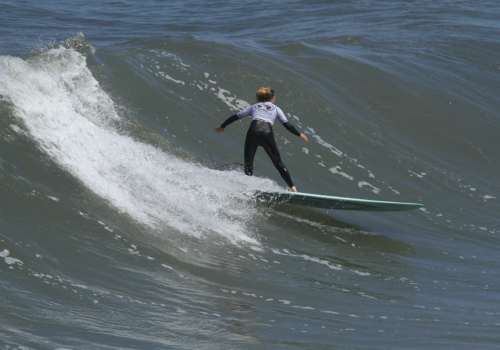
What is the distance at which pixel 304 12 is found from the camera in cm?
2056

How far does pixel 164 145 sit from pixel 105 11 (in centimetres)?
1427

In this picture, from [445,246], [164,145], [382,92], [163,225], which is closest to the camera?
[163,225]

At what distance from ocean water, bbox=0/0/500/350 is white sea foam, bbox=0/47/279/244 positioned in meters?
0.03

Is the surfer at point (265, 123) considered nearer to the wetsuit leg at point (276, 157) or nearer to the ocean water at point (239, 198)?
the wetsuit leg at point (276, 157)

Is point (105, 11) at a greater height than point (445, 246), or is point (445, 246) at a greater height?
point (105, 11)

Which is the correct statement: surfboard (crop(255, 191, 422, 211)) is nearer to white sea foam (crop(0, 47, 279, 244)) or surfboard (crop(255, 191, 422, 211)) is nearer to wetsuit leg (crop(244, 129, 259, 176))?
white sea foam (crop(0, 47, 279, 244))

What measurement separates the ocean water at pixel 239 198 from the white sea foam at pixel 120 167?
29 millimetres

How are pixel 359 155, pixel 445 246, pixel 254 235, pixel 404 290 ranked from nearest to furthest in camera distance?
pixel 404 290
pixel 254 235
pixel 445 246
pixel 359 155

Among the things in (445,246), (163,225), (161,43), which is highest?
(161,43)

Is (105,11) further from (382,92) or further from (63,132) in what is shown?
(63,132)

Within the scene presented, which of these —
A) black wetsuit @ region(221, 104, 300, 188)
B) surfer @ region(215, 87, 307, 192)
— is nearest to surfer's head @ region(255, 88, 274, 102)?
surfer @ region(215, 87, 307, 192)

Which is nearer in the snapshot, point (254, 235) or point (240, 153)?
point (254, 235)

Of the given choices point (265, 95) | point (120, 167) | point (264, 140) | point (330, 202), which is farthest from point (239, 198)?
point (120, 167)

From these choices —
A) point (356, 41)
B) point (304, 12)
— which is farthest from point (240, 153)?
point (304, 12)
